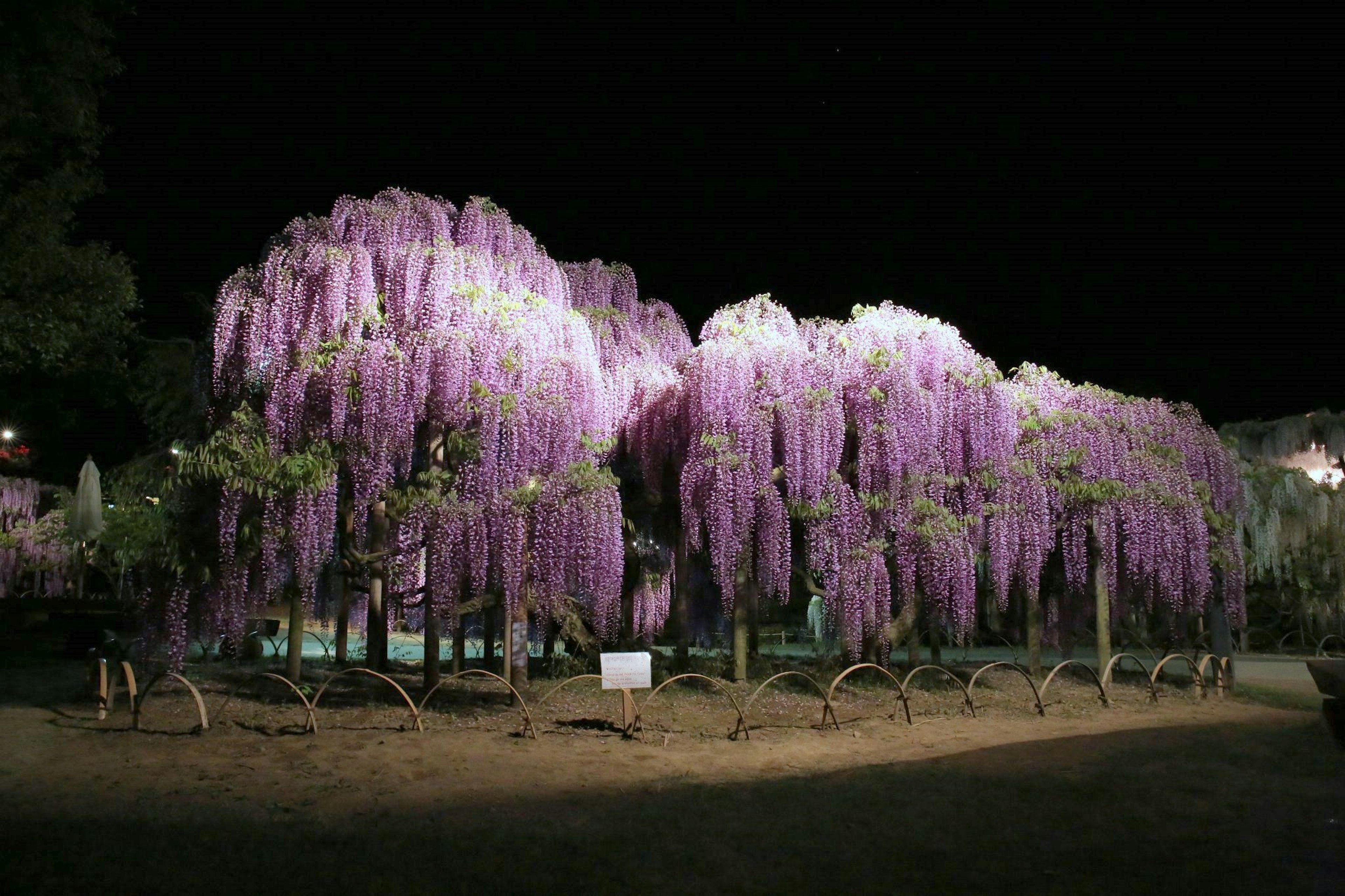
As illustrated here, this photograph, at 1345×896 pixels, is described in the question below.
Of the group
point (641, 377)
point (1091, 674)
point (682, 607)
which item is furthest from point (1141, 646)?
point (641, 377)

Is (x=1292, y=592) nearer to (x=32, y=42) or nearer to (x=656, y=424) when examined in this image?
(x=656, y=424)

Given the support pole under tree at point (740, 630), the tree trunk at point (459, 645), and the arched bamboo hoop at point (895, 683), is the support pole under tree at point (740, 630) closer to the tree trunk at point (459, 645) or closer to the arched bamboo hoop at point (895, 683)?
the arched bamboo hoop at point (895, 683)

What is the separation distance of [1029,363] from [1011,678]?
4911mm

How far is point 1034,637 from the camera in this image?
13750mm

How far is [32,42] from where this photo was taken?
11867mm

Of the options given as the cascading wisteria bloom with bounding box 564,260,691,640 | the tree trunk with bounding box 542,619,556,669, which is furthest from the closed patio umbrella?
the cascading wisteria bloom with bounding box 564,260,691,640

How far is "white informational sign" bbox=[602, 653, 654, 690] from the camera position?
8.85m

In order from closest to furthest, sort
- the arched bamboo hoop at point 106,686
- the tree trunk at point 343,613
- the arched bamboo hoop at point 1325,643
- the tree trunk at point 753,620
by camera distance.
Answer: the arched bamboo hoop at point 106,686 < the tree trunk at point 343,613 < the tree trunk at point 753,620 < the arched bamboo hoop at point 1325,643

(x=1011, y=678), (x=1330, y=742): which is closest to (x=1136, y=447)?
(x=1011, y=678)

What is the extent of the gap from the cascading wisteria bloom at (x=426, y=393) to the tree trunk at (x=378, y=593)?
106 cm

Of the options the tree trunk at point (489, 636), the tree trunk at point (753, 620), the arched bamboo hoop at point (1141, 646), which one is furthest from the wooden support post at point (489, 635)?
the arched bamboo hoop at point (1141, 646)

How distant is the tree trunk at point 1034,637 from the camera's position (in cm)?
1370

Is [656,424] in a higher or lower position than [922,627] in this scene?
higher

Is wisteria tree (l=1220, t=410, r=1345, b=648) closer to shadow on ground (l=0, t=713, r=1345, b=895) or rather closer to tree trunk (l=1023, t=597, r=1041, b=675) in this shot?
tree trunk (l=1023, t=597, r=1041, b=675)
